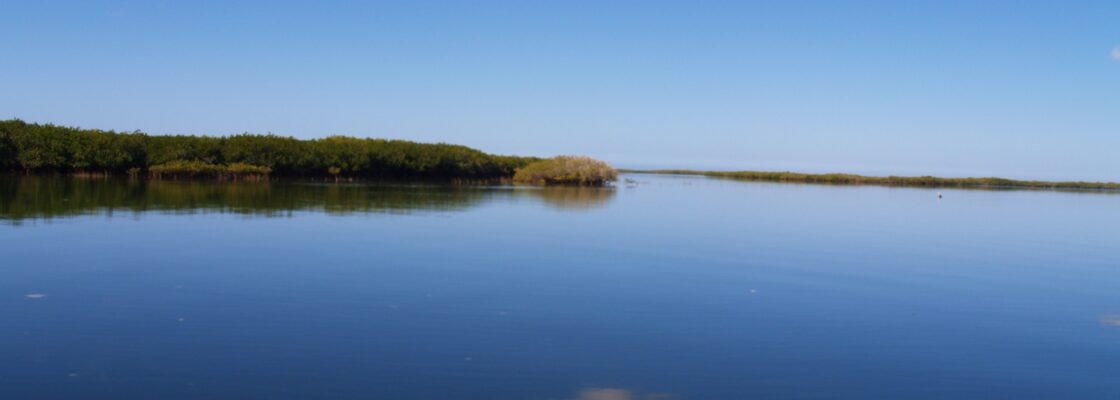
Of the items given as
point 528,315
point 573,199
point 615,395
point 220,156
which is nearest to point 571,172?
point 573,199

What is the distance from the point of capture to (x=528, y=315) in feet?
36.0

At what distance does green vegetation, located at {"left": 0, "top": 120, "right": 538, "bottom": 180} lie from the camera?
52.9m

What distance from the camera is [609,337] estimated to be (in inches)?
384

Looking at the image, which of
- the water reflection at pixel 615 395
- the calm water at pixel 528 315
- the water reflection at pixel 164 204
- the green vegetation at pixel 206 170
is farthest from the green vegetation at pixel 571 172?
the water reflection at pixel 615 395

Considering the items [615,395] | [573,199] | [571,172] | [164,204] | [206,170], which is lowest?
[615,395]

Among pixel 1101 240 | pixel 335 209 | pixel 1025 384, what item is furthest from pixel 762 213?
pixel 1025 384

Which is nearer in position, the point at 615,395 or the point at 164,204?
the point at 615,395

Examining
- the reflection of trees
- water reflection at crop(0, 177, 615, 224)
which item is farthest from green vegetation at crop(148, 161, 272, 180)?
the reflection of trees

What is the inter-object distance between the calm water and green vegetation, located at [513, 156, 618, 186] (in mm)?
51075

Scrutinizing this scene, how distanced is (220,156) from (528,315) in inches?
2308

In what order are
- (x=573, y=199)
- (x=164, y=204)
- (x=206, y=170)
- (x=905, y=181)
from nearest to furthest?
(x=164, y=204) < (x=573, y=199) < (x=206, y=170) < (x=905, y=181)

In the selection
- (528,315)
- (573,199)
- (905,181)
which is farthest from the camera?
(905,181)

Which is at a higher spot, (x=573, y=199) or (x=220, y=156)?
(x=220, y=156)

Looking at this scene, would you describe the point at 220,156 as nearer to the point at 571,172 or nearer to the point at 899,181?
the point at 571,172
